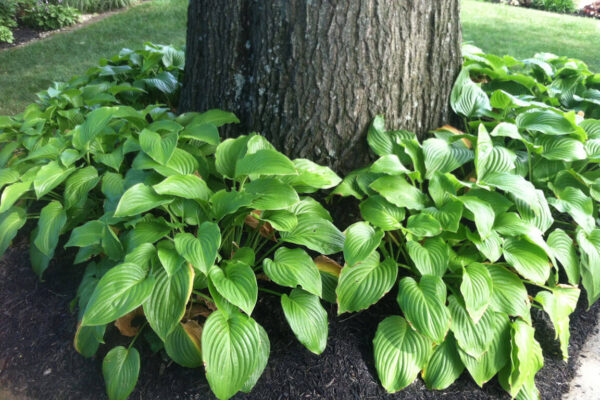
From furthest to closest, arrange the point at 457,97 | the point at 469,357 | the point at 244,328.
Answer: the point at 457,97 < the point at 469,357 < the point at 244,328

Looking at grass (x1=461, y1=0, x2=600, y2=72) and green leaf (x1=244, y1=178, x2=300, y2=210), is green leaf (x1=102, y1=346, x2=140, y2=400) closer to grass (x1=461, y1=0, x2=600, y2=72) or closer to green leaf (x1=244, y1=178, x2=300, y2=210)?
green leaf (x1=244, y1=178, x2=300, y2=210)

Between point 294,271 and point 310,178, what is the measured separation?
0.45 m

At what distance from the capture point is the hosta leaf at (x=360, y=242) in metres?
1.94

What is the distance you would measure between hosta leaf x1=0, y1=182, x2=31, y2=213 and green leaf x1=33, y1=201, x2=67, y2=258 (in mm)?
157

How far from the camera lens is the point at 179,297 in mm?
1794

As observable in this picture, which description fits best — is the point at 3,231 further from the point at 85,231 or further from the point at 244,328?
the point at 244,328

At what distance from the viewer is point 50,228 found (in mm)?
2230

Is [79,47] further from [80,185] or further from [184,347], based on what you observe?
[184,347]

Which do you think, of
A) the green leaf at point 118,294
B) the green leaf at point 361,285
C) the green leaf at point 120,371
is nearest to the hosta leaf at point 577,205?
the green leaf at point 361,285

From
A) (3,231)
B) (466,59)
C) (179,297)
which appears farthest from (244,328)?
(466,59)

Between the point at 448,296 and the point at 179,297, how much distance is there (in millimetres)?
1203

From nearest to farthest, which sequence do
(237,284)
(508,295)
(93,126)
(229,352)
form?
(229,352), (237,284), (508,295), (93,126)

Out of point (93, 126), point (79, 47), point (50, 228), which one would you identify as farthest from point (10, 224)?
point (79, 47)

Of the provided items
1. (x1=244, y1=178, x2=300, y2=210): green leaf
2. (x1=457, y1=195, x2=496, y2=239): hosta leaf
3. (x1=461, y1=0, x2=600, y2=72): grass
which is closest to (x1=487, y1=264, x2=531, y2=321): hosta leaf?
(x1=457, y1=195, x2=496, y2=239): hosta leaf
